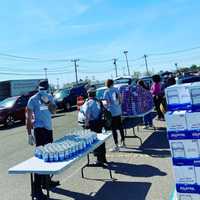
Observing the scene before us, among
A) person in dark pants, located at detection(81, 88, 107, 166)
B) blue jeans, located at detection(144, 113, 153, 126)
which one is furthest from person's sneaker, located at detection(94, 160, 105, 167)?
blue jeans, located at detection(144, 113, 153, 126)

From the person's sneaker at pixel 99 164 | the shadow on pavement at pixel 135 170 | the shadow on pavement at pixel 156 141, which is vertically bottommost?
the shadow on pavement at pixel 135 170

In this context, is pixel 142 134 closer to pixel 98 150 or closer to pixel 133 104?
Answer: pixel 133 104

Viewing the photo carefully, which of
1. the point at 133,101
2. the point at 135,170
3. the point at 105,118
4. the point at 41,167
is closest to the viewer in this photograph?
the point at 41,167

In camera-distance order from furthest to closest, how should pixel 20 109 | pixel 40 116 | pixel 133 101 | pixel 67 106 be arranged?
pixel 67 106 → pixel 20 109 → pixel 133 101 → pixel 40 116

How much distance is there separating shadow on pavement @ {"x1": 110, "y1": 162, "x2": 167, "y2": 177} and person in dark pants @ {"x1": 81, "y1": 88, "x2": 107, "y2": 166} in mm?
327

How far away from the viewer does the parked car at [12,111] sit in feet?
71.5

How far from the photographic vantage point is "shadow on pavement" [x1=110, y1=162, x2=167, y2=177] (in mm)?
7777

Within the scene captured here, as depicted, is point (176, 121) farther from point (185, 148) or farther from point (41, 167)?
point (41, 167)

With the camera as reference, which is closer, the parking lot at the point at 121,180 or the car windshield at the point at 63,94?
the parking lot at the point at 121,180

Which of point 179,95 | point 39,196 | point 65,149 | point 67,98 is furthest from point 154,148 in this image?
point 67,98

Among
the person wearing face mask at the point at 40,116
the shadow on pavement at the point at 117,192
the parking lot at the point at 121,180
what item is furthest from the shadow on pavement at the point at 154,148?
the person wearing face mask at the point at 40,116

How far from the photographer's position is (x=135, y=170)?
8195mm

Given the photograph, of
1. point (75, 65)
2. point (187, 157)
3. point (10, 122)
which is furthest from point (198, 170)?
point (75, 65)

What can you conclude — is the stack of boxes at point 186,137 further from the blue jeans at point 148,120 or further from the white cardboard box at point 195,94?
the blue jeans at point 148,120
